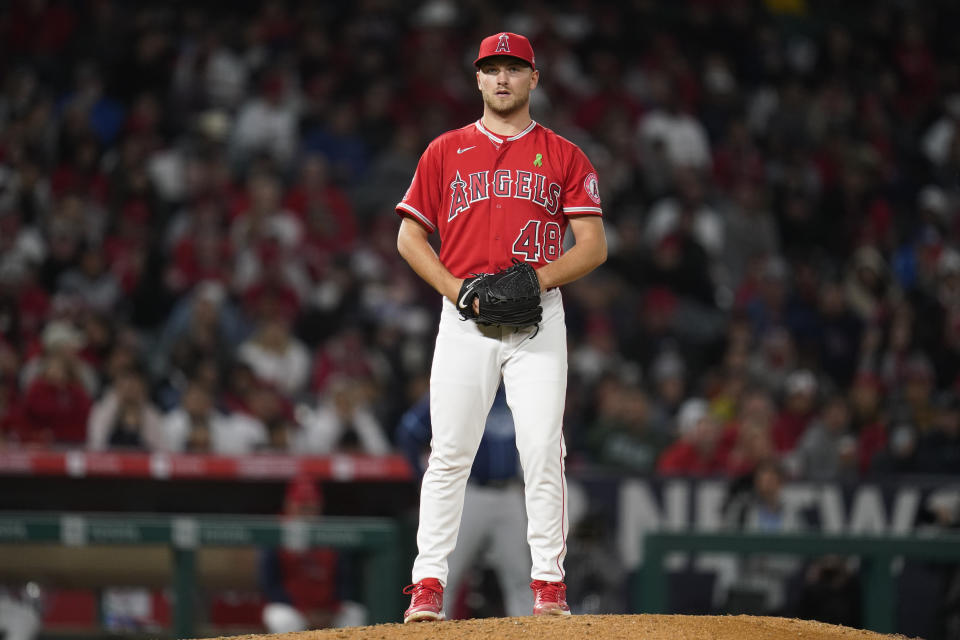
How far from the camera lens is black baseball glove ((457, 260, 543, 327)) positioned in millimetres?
4094

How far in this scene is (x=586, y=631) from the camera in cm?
399

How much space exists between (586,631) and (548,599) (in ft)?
1.06

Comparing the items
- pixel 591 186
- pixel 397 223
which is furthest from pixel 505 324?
pixel 397 223

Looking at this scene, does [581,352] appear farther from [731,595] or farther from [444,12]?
[444,12]

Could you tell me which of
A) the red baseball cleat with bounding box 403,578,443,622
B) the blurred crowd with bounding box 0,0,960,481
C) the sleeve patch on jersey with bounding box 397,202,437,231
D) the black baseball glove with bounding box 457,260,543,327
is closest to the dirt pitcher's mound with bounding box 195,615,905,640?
the red baseball cleat with bounding box 403,578,443,622

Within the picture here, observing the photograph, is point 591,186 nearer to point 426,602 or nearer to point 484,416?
point 484,416

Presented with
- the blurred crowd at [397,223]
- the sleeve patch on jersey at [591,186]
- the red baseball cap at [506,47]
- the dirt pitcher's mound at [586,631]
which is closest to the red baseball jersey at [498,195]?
the sleeve patch on jersey at [591,186]

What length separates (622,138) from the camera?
471 inches

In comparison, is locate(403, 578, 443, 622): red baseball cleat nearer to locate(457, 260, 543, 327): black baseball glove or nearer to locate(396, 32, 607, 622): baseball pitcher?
locate(396, 32, 607, 622): baseball pitcher

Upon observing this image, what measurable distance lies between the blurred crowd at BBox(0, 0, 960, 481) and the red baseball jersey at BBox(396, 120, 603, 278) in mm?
3959

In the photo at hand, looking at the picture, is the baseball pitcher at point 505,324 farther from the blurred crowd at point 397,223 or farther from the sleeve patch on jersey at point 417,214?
the blurred crowd at point 397,223

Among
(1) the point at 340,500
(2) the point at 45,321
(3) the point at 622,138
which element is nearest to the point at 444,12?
(3) the point at 622,138

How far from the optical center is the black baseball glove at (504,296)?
13.4 ft

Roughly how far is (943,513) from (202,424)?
4727 mm
